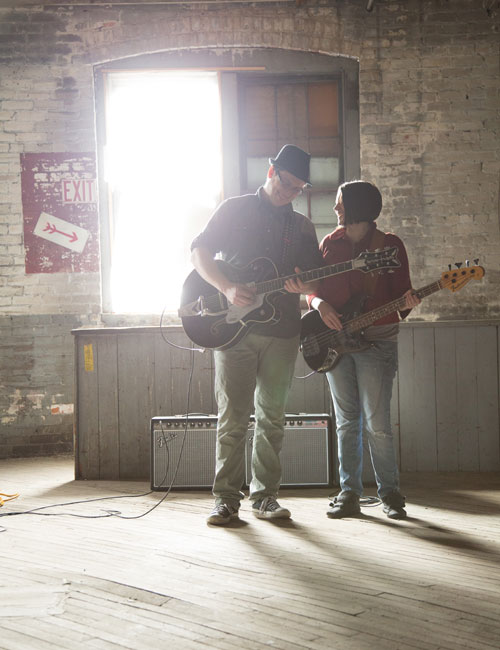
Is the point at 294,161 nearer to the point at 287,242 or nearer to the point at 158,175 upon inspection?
the point at 287,242

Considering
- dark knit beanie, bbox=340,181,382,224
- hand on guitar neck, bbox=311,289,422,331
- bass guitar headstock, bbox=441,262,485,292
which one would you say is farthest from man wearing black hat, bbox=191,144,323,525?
bass guitar headstock, bbox=441,262,485,292

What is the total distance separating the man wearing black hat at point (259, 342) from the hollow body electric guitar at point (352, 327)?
12cm

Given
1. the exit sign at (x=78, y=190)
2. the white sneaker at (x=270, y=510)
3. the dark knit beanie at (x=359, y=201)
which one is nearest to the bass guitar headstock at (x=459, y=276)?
the dark knit beanie at (x=359, y=201)

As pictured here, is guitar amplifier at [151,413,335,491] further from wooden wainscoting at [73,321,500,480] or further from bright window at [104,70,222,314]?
bright window at [104,70,222,314]

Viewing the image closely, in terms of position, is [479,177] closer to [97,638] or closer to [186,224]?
[186,224]

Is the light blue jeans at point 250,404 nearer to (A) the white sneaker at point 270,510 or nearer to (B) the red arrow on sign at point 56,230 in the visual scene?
(A) the white sneaker at point 270,510

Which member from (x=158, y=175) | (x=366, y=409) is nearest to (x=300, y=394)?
(x=366, y=409)

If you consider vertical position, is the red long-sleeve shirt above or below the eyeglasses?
below

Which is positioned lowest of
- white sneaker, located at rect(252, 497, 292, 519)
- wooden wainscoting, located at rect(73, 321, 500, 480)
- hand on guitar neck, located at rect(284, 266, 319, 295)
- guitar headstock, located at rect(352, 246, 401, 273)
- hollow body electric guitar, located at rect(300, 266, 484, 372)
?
white sneaker, located at rect(252, 497, 292, 519)

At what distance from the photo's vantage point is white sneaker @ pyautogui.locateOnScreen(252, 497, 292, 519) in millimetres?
3240

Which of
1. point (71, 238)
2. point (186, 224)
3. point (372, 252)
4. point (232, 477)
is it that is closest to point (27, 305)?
point (71, 238)

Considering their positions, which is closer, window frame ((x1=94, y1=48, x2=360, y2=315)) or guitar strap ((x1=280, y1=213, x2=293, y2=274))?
guitar strap ((x1=280, y1=213, x2=293, y2=274))

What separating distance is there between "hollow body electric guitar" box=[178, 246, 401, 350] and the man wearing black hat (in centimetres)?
3

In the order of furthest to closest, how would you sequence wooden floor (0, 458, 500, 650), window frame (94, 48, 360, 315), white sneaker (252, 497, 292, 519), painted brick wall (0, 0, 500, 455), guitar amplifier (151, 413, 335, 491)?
1. window frame (94, 48, 360, 315)
2. painted brick wall (0, 0, 500, 455)
3. guitar amplifier (151, 413, 335, 491)
4. white sneaker (252, 497, 292, 519)
5. wooden floor (0, 458, 500, 650)
